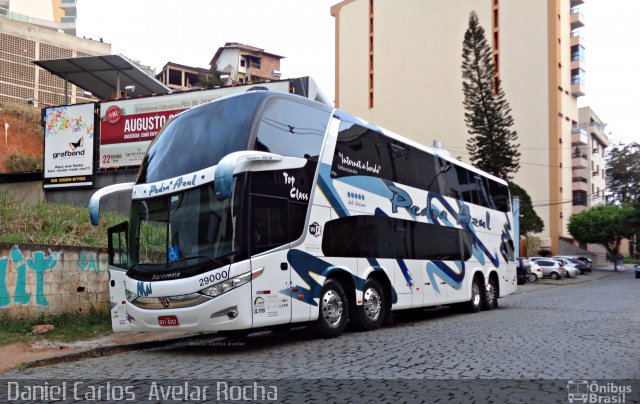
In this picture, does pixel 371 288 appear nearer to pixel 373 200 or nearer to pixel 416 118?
pixel 373 200

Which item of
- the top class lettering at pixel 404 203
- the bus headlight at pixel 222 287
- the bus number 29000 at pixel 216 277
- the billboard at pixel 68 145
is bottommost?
the bus headlight at pixel 222 287

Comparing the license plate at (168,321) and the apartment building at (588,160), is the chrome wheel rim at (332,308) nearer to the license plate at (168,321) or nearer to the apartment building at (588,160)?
the license plate at (168,321)

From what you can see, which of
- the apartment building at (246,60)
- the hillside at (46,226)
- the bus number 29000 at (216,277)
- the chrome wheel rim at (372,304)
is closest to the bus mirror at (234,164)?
the bus number 29000 at (216,277)

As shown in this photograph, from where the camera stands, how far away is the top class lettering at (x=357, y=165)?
38.3ft

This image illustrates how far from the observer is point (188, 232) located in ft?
31.0

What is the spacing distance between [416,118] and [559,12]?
1756 cm

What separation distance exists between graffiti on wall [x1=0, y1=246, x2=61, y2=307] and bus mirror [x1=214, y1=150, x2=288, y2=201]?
5193mm

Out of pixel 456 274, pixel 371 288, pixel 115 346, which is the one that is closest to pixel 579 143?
pixel 456 274

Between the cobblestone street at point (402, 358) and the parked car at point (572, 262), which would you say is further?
the parked car at point (572, 262)

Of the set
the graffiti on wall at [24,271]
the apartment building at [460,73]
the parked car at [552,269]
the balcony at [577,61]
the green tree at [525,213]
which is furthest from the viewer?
the balcony at [577,61]

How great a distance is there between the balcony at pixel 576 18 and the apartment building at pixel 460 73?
99 mm

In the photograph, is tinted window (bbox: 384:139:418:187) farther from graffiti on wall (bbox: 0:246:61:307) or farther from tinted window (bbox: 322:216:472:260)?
graffiti on wall (bbox: 0:246:61:307)

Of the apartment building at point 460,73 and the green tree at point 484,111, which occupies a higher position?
the apartment building at point 460,73

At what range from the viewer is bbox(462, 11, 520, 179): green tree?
40.8 metres
